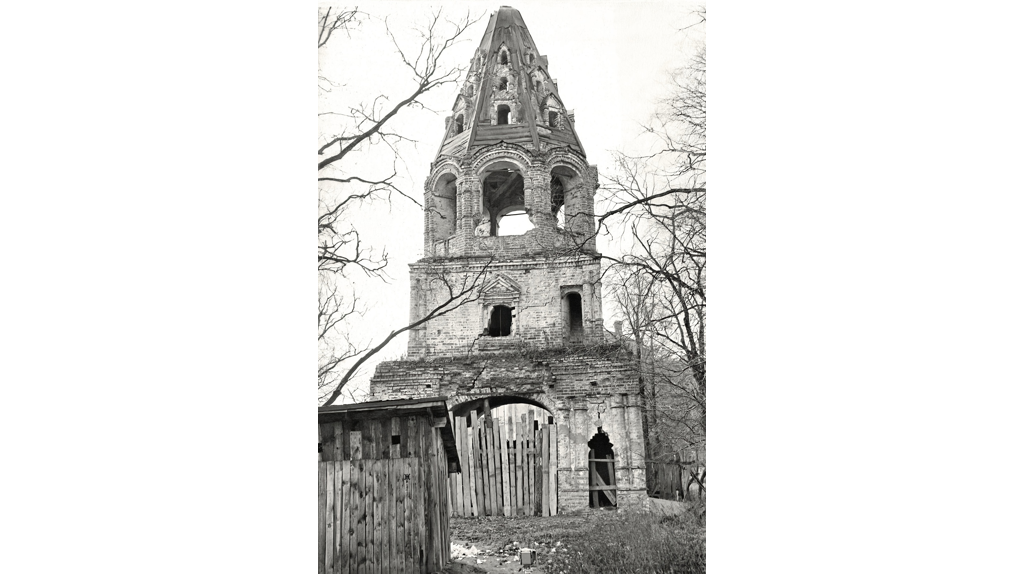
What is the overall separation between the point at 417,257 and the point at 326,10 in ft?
5.00

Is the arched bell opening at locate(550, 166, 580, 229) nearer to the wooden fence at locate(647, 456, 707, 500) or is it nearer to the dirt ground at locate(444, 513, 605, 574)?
the wooden fence at locate(647, 456, 707, 500)

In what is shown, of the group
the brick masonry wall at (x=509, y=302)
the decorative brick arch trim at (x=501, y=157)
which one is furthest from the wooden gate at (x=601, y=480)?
the decorative brick arch trim at (x=501, y=157)

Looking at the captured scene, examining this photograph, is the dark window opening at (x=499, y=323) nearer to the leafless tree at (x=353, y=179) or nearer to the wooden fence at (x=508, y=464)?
the leafless tree at (x=353, y=179)

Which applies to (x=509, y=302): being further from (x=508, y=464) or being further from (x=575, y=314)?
(x=508, y=464)

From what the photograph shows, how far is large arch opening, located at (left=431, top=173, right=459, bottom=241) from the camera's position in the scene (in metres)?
4.73

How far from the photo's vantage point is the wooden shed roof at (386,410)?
171 inches

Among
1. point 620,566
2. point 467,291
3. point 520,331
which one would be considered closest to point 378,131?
point 467,291

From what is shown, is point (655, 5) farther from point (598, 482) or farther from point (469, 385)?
point (598, 482)

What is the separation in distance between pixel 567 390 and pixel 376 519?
1.31 metres

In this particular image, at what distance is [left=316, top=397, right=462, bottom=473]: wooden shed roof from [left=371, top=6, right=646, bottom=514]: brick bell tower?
0.17 metres

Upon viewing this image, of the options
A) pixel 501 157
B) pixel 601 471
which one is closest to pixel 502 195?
pixel 501 157

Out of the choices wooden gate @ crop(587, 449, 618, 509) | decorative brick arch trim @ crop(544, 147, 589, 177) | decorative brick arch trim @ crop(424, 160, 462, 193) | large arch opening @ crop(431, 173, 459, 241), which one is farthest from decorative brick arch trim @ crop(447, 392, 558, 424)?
decorative brick arch trim @ crop(544, 147, 589, 177)

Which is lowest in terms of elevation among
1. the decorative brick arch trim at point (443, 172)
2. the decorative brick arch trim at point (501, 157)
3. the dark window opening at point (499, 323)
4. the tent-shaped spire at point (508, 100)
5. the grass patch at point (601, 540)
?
the grass patch at point (601, 540)

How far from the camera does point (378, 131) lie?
182 inches
